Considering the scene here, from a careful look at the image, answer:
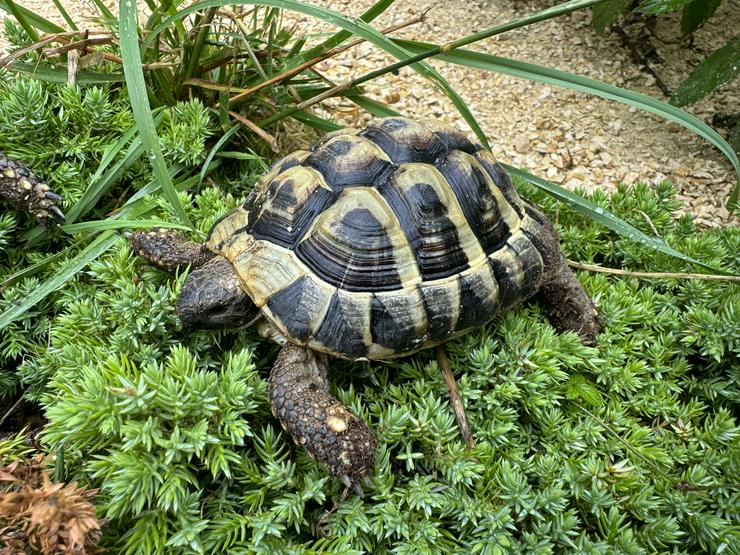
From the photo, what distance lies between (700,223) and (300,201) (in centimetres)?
226

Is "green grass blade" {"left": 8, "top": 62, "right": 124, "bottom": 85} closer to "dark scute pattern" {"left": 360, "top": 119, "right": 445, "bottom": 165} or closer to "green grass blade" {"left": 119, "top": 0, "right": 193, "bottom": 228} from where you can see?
"green grass blade" {"left": 119, "top": 0, "right": 193, "bottom": 228}

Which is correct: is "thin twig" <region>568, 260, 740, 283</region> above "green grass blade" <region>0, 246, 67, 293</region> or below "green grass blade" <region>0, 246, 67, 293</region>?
below

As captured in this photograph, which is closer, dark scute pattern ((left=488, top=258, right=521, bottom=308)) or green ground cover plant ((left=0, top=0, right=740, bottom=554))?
green ground cover plant ((left=0, top=0, right=740, bottom=554))

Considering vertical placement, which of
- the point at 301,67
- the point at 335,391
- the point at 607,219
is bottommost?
the point at 335,391

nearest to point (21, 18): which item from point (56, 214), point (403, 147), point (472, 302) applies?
point (56, 214)

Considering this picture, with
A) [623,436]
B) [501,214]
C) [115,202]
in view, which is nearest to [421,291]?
[501,214]

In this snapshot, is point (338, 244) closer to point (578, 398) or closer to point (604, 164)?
point (578, 398)

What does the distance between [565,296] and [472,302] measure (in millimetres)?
480

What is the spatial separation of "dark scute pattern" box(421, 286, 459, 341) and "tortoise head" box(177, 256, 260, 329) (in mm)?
571

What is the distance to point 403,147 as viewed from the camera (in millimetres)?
1799

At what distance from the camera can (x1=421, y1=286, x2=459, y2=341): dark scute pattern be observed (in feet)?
5.49

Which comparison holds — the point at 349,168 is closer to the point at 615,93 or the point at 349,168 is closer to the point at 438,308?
the point at 438,308

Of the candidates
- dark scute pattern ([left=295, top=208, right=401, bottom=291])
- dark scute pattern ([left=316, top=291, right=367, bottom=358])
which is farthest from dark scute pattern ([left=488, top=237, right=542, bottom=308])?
dark scute pattern ([left=316, top=291, right=367, bottom=358])

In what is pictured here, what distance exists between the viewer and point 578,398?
5.95 ft
